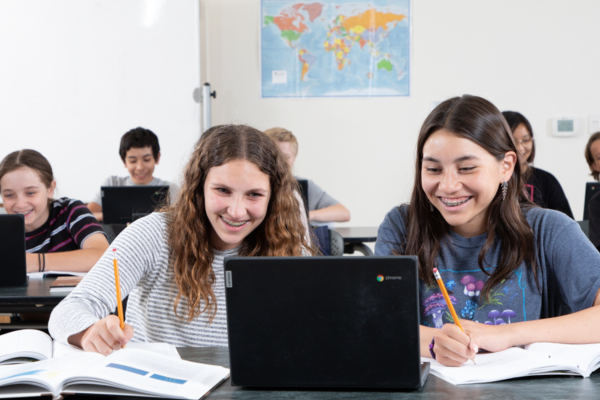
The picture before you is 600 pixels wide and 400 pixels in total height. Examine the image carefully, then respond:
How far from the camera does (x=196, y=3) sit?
3855 millimetres

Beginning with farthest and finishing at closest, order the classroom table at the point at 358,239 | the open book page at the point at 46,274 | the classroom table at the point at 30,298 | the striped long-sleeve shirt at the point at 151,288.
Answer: the classroom table at the point at 358,239 → the open book page at the point at 46,274 → the classroom table at the point at 30,298 → the striped long-sleeve shirt at the point at 151,288

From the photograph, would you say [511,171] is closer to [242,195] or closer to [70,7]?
[242,195]

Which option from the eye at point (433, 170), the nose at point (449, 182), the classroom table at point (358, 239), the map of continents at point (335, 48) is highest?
the map of continents at point (335, 48)

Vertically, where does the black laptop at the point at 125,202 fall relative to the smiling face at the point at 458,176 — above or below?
below

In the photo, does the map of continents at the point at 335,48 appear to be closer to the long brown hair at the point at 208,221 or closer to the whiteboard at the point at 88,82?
the whiteboard at the point at 88,82

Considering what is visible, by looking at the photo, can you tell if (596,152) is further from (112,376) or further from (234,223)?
(112,376)

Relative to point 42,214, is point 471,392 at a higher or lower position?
lower

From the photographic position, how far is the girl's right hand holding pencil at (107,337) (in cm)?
110

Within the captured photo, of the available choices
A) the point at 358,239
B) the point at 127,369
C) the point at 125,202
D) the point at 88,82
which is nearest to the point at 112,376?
the point at 127,369

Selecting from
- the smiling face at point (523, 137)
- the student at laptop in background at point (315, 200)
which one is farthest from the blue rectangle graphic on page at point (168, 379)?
the smiling face at point (523, 137)

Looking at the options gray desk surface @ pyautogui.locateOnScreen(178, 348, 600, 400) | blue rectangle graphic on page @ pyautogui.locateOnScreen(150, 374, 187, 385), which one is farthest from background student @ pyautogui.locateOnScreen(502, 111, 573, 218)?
blue rectangle graphic on page @ pyautogui.locateOnScreen(150, 374, 187, 385)

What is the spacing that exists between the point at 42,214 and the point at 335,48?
2.40 meters

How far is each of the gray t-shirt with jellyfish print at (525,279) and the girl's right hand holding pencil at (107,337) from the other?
671 mm

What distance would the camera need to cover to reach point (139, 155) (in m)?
3.79
